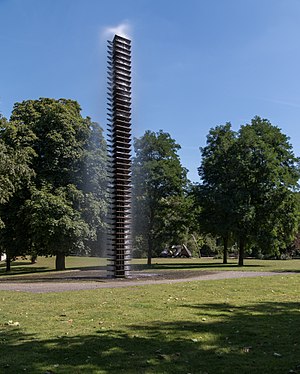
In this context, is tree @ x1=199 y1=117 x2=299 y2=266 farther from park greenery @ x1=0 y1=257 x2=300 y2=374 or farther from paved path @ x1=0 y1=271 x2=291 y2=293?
park greenery @ x1=0 y1=257 x2=300 y2=374

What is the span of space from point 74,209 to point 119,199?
11.8 metres

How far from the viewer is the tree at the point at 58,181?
27.5 m

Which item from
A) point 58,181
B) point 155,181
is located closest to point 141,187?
point 155,181

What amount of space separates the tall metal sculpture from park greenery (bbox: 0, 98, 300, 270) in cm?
611

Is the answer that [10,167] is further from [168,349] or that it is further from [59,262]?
[168,349]

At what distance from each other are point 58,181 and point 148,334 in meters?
24.2

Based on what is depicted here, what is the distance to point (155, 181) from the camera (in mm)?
39625

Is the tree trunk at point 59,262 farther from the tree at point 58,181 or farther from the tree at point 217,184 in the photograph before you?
the tree at point 217,184

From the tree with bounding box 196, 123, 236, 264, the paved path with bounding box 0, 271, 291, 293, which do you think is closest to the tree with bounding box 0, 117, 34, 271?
the paved path with bounding box 0, 271, 291, 293

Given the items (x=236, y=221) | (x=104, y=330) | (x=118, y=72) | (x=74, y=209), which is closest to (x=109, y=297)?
(x=104, y=330)

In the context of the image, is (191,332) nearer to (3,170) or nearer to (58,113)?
(3,170)

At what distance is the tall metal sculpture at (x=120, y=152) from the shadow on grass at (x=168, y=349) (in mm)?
10334

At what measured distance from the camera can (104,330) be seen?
22.7ft

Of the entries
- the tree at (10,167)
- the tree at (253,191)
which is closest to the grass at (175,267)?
the tree at (253,191)
